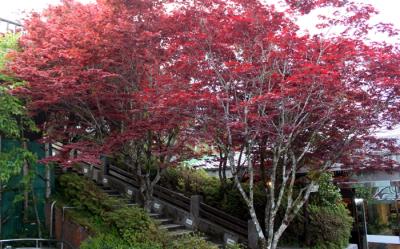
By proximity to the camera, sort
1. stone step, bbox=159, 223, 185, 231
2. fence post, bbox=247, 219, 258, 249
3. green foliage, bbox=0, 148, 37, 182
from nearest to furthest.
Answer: green foliage, bbox=0, 148, 37, 182 < fence post, bbox=247, 219, 258, 249 < stone step, bbox=159, 223, 185, 231

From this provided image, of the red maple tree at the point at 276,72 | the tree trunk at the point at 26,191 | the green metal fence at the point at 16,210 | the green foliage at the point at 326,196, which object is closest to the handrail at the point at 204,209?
the green foliage at the point at 326,196

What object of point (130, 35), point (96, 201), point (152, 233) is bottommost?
point (152, 233)

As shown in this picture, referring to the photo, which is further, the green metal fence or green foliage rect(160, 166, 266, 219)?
green foliage rect(160, 166, 266, 219)

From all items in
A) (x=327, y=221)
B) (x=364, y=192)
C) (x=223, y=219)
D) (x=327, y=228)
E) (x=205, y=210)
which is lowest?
(x=327, y=228)

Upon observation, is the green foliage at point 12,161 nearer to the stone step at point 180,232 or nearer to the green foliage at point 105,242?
the green foliage at point 105,242

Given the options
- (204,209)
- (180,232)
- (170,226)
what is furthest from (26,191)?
(204,209)

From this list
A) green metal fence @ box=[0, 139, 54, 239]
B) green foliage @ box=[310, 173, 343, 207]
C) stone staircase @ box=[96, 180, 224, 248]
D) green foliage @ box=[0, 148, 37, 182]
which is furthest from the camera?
green foliage @ box=[310, 173, 343, 207]

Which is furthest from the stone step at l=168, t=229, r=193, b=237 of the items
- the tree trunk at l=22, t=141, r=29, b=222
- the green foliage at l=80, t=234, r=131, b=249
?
the tree trunk at l=22, t=141, r=29, b=222

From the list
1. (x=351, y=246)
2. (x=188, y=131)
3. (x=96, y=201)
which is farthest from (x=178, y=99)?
(x=351, y=246)

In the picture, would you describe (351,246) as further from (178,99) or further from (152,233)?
(178,99)

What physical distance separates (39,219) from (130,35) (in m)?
6.57

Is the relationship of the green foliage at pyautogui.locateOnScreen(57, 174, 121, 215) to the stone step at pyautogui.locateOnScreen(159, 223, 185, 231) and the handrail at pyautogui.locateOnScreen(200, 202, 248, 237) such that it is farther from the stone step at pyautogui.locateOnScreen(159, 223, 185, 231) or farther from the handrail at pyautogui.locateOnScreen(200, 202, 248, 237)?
the handrail at pyautogui.locateOnScreen(200, 202, 248, 237)

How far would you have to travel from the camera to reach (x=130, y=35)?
35.2 ft

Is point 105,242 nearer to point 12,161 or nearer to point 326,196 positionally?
point 12,161
